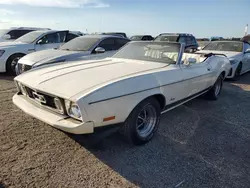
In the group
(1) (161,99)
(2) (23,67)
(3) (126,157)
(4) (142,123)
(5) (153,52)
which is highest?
(5) (153,52)

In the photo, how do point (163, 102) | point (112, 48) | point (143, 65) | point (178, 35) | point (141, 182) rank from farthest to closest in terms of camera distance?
point (178, 35) → point (112, 48) → point (143, 65) → point (163, 102) → point (141, 182)

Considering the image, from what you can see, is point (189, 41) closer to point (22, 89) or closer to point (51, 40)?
point (51, 40)

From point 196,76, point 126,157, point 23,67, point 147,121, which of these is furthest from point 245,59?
point 23,67

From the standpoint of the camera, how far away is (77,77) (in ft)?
9.43

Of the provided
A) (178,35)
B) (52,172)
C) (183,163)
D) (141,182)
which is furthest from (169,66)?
(178,35)

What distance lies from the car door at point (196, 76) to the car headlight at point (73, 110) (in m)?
2.01

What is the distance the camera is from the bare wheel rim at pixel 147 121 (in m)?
3.12

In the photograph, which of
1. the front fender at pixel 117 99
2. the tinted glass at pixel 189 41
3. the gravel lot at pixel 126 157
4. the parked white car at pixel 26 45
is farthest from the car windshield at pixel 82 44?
the tinted glass at pixel 189 41

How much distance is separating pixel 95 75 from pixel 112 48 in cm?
452

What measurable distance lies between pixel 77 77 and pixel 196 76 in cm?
228

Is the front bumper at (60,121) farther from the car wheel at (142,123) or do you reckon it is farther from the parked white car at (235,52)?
the parked white car at (235,52)

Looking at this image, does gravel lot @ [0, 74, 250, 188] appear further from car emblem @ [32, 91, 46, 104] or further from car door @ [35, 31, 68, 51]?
car door @ [35, 31, 68, 51]

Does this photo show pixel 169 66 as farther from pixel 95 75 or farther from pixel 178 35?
pixel 178 35

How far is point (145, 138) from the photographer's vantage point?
312 centimetres
